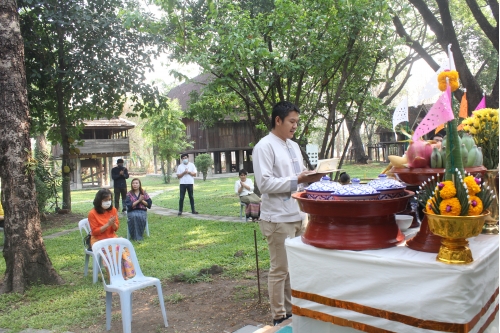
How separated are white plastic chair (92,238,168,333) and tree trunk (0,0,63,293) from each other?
64.8 inches

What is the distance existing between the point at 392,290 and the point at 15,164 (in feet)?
15.7

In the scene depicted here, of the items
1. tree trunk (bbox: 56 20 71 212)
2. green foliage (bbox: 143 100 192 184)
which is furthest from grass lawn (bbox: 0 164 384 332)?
green foliage (bbox: 143 100 192 184)

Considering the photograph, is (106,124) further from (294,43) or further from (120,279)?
(120,279)

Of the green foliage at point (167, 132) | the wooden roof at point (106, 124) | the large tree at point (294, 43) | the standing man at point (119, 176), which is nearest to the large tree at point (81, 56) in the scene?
the standing man at point (119, 176)

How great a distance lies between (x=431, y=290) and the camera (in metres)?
1.59

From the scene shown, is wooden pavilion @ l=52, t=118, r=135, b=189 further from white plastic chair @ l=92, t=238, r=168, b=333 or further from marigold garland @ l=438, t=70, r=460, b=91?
marigold garland @ l=438, t=70, r=460, b=91

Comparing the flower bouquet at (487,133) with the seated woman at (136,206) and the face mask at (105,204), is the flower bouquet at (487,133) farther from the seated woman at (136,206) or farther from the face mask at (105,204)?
the seated woman at (136,206)

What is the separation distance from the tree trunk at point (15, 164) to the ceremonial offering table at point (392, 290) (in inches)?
165

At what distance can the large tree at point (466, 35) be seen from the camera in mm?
9328

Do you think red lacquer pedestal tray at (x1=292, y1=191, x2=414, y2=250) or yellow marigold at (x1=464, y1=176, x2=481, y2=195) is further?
red lacquer pedestal tray at (x1=292, y1=191, x2=414, y2=250)

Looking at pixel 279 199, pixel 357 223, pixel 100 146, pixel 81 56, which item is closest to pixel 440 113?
pixel 357 223

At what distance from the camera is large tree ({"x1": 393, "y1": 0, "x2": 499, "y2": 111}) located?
9.33 metres

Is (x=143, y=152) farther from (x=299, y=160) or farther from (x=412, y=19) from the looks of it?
(x=299, y=160)

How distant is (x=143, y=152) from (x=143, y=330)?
44863mm
